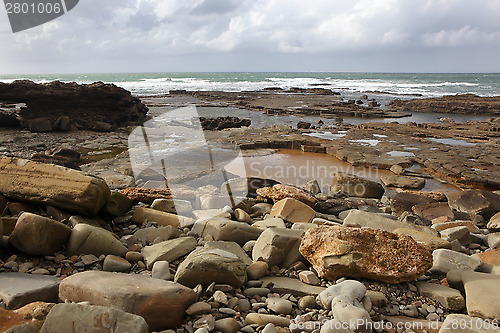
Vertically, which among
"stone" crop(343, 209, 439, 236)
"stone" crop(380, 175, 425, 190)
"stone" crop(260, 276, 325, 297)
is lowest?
"stone" crop(380, 175, 425, 190)

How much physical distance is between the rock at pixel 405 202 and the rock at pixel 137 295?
435 cm

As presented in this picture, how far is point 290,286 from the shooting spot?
8.21 ft

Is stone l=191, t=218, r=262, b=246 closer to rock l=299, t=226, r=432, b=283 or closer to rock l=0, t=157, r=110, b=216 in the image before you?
rock l=299, t=226, r=432, b=283

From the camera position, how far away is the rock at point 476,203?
5.24 metres

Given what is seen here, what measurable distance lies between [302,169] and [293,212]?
4302mm

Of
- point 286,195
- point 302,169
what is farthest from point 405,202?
point 302,169

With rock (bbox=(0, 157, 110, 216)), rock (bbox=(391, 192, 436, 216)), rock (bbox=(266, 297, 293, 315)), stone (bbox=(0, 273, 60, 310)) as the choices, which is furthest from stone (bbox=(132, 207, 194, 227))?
rock (bbox=(391, 192, 436, 216))

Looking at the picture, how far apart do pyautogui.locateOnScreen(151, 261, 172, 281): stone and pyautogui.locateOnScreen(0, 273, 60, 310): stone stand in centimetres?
63

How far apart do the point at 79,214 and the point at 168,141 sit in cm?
855

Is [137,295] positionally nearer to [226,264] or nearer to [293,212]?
[226,264]

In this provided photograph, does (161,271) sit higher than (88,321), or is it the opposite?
(88,321)

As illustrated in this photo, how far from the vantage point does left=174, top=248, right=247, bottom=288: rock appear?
233 centimetres

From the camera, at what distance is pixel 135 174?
6.86 metres

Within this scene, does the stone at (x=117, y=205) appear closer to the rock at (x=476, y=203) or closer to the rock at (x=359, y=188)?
the rock at (x=359, y=188)
